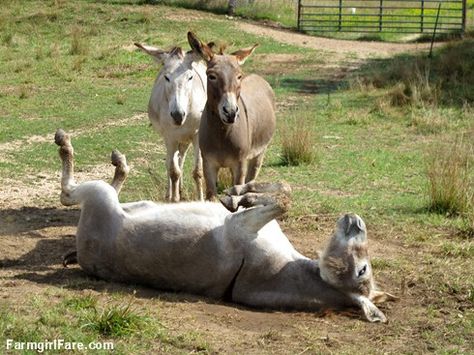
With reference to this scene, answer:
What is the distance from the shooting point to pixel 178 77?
10.3 metres

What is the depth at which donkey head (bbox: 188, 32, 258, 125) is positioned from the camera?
338 inches

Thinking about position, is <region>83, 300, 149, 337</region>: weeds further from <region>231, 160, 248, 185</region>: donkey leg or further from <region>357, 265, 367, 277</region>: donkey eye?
<region>231, 160, 248, 185</region>: donkey leg

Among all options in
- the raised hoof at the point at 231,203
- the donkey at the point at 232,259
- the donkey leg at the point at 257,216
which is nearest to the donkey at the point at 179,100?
the raised hoof at the point at 231,203

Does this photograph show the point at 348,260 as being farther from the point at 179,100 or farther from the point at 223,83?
the point at 179,100

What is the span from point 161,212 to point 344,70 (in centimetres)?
1770

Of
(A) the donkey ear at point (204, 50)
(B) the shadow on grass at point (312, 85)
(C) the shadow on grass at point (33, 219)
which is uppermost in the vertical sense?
(A) the donkey ear at point (204, 50)

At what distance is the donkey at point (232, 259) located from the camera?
682 centimetres

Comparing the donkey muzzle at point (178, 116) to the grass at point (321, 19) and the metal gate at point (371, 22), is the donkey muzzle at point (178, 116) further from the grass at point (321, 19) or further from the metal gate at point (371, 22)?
the metal gate at point (371, 22)

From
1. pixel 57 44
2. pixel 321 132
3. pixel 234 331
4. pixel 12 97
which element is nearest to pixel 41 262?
pixel 234 331

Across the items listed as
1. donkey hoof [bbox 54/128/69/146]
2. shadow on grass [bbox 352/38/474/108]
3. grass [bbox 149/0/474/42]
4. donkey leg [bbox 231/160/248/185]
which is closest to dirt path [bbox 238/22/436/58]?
grass [bbox 149/0/474/42]

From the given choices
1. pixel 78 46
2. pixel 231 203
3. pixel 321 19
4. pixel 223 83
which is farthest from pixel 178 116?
pixel 321 19

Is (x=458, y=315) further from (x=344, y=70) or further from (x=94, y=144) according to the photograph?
(x=344, y=70)

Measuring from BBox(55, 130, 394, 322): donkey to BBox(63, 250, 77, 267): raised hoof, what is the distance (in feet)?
1.30

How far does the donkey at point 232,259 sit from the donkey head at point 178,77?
3067 millimetres
